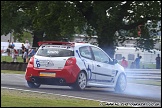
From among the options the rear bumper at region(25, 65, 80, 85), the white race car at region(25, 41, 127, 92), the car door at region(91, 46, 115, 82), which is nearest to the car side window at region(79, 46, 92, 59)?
the white race car at region(25, 41, 127, 92)

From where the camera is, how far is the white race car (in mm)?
14906

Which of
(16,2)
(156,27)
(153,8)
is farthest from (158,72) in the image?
(16,2)

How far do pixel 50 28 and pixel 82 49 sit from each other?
17.1m

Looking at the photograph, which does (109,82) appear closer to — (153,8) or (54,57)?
(54,57)

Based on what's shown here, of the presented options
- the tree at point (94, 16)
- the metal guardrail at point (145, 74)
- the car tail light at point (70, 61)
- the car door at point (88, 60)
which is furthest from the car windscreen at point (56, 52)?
the tree at point (94, 16)

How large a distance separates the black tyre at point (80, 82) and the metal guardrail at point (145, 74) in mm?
9496

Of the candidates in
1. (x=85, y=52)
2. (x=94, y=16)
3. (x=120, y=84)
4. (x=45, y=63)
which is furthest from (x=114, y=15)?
(x=45, y=63)

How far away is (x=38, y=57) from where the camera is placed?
15391 millimetres

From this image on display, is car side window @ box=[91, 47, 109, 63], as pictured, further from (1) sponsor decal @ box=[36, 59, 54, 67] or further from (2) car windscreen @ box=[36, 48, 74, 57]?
(1) sponsor decal @ box=[36, 59, 54, 67]

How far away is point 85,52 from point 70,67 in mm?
1112

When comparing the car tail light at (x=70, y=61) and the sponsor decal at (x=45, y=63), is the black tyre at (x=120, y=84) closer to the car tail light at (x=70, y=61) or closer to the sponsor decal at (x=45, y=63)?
the car tail light at (x=70, y=61)

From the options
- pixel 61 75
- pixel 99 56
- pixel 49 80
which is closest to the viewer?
pixel 61 75

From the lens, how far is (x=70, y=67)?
1486 cm

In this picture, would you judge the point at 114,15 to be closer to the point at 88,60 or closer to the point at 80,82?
the point at 88,60
